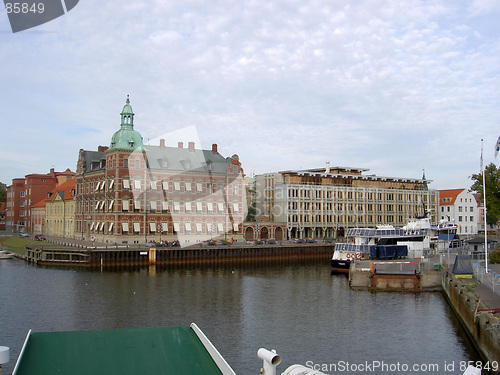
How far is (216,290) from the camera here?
45.9 metres

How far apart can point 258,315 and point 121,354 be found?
76.9 feet

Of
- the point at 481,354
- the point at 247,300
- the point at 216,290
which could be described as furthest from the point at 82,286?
the point at 481,354

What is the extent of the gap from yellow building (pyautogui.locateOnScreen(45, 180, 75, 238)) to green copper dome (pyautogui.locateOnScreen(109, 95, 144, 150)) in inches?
962

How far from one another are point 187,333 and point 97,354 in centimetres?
268

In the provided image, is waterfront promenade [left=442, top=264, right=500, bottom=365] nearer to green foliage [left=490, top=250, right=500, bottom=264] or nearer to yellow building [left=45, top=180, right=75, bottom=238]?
green foliage [left=490, top=250, right=500, bottom=264]

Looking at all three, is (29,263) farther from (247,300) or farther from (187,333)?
(187,333)

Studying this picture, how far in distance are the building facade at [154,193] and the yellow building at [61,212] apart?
224 inches

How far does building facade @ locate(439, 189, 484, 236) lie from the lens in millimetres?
118812

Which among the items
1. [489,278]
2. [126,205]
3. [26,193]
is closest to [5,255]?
[126,205]

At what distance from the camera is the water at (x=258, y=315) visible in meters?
25.7

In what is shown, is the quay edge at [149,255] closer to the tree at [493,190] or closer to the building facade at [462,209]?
the tree at [493,190]

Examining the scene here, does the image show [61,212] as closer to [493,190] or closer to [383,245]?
[383,245]

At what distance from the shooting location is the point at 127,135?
79938 mm

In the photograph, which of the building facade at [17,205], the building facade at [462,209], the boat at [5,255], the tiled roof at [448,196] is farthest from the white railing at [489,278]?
the building facade at [17,205]
